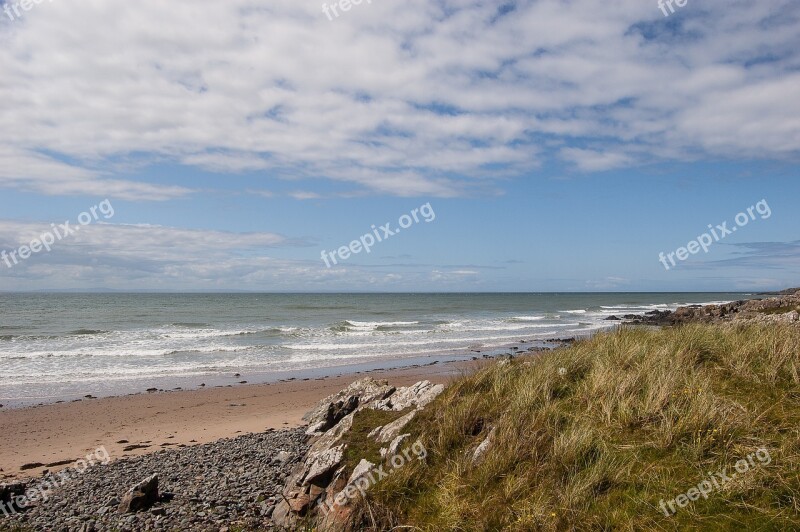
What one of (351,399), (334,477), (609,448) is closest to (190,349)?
(351,399)

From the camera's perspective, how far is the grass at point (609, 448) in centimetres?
470

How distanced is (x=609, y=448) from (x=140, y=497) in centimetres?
645

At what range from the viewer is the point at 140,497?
24.6 feet

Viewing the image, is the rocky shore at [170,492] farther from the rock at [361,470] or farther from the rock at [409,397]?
the rock at [409,397]

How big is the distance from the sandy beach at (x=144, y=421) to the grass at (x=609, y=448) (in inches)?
198

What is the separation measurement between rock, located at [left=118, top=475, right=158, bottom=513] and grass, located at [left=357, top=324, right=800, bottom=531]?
3.90 metres

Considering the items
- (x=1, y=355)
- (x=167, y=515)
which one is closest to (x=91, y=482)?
(x=167, y=515)

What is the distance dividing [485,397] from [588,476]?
2282 mm

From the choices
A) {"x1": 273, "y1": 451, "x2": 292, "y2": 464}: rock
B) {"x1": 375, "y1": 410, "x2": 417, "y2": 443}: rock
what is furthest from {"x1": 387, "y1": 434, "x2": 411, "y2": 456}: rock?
{"x1": 273, "y1": 451, "x2": 292, "y2": 464}: rock

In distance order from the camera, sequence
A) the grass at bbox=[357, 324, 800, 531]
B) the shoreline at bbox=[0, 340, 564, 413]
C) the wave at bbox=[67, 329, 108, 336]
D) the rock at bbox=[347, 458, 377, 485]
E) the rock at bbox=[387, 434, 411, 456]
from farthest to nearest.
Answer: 1. the wave at bbox=[67, 329, 108, 336]
2. the shoreline at bbox=[0, 340, 564, 413]
3. the rock at bbox=[387, 434, 411, 456]
4. the rock at bbox=[347, 458, 377, 485]
5. the grass at bbox=[357, 324, 800, 531]

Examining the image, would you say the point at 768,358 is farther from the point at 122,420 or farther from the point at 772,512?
the point at 122,420

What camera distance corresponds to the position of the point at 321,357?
27.5m

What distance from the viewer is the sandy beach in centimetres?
1190

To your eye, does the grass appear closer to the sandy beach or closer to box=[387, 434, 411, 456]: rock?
box=[387, 434, 411, 456]: rock
